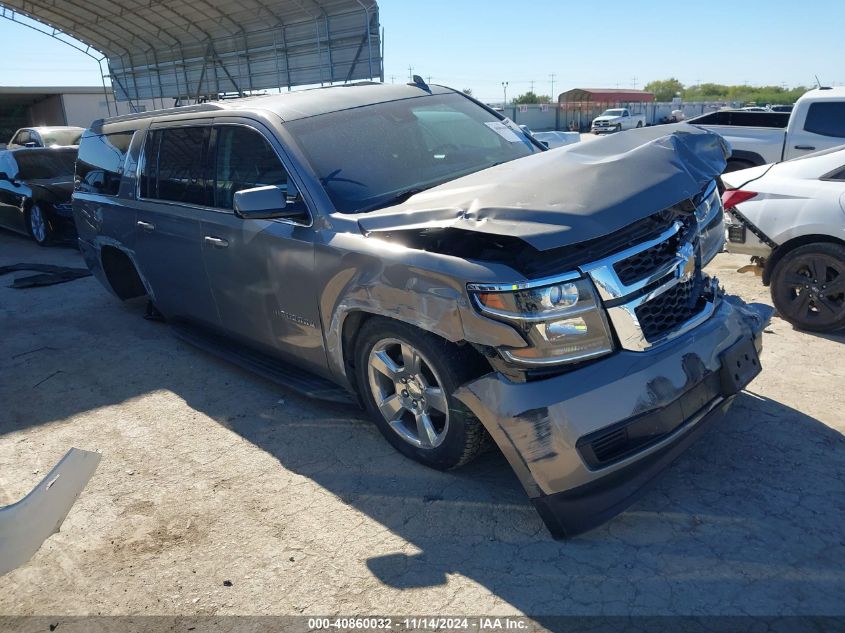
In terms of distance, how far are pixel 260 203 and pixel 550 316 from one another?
165 cm

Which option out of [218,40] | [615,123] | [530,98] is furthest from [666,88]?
[218,40]

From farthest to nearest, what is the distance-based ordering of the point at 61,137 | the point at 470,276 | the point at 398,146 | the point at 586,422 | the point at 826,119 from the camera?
the point at 61,137, the point at 826,119, the point at 398,146, the point at 470,276, the point at 586,422

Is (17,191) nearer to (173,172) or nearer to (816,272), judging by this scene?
(173,172)

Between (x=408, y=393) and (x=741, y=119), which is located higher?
(x=741, y=119)

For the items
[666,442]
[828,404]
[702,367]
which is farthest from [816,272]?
[666,442]

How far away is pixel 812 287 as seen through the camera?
4.95 m

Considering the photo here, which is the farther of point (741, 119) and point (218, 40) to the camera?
point (218, 40)

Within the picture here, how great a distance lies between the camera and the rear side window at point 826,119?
9.44 metres

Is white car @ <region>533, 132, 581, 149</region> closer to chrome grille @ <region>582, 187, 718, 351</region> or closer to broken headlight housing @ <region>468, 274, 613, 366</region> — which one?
chrome grille @ <region>582, 187, 718, 351</region>

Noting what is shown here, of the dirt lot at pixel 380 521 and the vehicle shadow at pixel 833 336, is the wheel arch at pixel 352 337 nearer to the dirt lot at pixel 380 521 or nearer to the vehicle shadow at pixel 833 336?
the dirt lot at pixel 380 521

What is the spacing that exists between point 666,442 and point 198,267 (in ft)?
10.6

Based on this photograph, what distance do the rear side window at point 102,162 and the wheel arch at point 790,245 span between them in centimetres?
516

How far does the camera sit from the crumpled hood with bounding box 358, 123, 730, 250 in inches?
104

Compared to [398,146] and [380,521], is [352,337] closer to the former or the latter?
[380,521]
